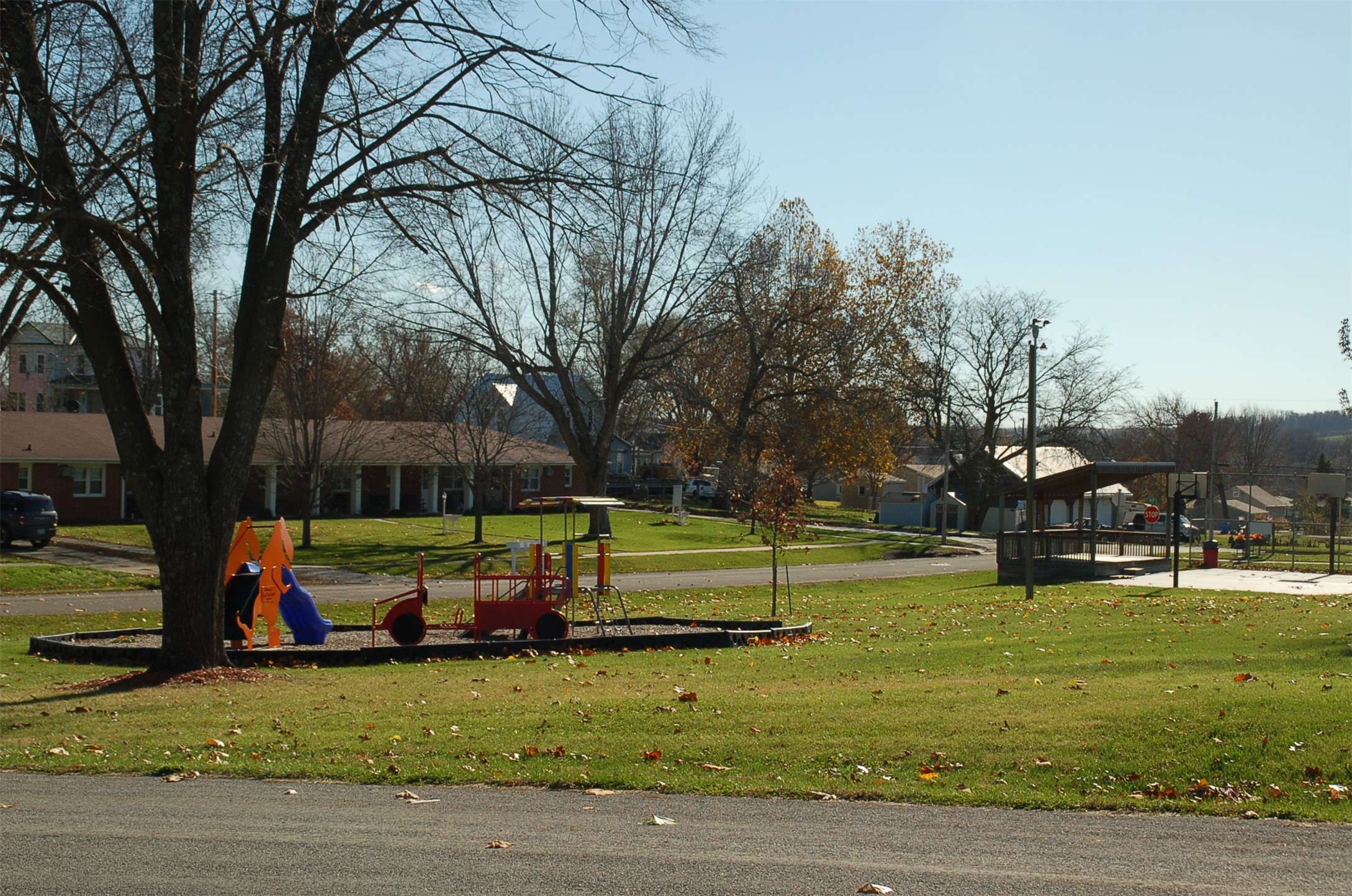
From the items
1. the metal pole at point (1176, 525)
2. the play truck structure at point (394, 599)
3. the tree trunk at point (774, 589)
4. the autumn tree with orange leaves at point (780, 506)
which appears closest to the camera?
the play truck structure at point (394, 599)

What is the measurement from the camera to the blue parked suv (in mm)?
36875

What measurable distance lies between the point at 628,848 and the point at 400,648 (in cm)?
1186

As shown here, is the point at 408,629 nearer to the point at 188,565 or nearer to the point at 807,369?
the point at 188,565

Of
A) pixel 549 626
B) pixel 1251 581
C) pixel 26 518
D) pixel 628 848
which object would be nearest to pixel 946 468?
pixel 1251 581

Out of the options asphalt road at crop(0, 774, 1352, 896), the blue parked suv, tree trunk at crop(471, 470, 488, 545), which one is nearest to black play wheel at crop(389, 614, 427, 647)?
asphalt road at crop(0, 774, 1352, 896)

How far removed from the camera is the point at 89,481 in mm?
49156

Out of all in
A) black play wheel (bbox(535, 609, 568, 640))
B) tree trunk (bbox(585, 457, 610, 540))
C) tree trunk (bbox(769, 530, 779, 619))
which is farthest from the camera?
tree trunk (bbox(585, 457, 610, 540))

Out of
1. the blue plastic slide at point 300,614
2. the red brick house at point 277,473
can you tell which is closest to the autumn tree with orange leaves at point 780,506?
the blue plastic slide at point 300,614

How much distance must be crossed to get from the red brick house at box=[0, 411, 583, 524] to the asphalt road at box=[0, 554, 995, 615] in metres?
13.3

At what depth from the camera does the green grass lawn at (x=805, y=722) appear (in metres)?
7.87

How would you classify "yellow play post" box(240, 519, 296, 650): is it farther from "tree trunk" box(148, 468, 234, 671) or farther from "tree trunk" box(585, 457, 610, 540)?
"tree trunk" box(585, 457, 610, 540)

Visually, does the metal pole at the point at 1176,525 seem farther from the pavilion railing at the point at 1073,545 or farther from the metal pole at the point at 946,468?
the metal pole at the point at 946,468

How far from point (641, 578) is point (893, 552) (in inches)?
683

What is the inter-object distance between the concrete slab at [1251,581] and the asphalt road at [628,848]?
22.8m
